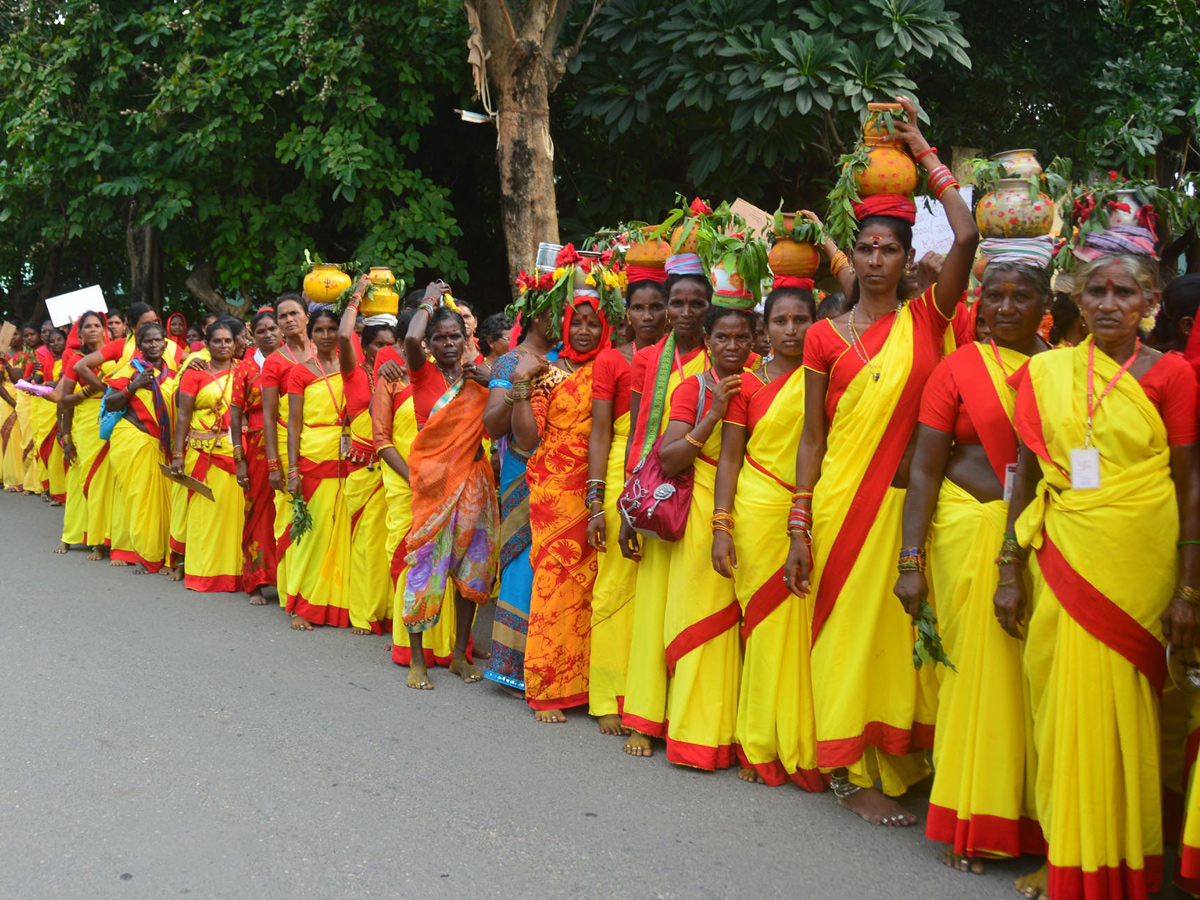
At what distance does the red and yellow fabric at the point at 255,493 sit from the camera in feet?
27.0

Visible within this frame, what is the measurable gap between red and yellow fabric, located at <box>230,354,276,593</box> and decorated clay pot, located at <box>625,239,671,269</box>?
3.83 m

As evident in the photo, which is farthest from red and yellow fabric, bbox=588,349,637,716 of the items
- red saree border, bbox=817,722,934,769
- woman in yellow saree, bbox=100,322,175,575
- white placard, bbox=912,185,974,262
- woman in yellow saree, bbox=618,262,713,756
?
woman in yellow saree, bbox=100,322,175,575

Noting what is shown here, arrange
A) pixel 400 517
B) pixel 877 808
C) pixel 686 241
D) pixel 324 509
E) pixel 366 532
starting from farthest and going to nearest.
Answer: pixel 324 509 → pixel 366 532 → pixel 400 517 → pixel 686 241 → pixel 877 808

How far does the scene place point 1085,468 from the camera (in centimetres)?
338

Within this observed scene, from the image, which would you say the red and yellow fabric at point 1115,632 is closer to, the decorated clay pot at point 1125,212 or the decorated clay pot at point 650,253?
the decorated clay pot at point 1125,212

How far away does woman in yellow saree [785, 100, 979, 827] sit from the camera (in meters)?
4.18

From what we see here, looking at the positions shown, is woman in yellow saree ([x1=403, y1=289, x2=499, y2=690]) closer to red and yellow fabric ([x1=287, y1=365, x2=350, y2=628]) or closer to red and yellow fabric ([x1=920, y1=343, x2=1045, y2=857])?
red and yellow fabric ([x1=287, y1=365, x2=350, y2=628])

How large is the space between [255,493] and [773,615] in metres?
5.05

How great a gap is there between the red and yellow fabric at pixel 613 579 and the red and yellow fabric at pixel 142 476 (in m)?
5.41

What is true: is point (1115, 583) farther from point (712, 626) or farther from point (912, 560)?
point (712, 626)

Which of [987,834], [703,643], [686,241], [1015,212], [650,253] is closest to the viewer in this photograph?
[987,834]

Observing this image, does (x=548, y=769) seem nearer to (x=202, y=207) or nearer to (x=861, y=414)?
(x=861, y=414)

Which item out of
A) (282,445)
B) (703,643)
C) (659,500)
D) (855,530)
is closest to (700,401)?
(659,500)

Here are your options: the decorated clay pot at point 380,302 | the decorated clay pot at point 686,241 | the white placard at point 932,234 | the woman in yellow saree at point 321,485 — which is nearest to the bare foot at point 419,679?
the woman in yellow saree at point 321,485
